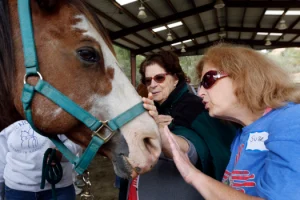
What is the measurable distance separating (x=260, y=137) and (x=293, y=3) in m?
10.1

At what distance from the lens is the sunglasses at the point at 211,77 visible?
1.25 metres

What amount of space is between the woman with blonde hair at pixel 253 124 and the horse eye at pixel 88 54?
0.32 meters

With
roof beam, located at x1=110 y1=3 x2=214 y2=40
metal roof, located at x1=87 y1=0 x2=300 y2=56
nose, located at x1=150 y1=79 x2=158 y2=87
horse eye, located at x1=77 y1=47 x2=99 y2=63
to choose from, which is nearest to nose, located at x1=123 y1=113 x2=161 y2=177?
horse eye, located at x1=77 y1=47 x2=99 y2=63

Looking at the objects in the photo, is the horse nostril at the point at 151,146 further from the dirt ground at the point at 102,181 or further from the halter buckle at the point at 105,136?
the dirt ground at the point at 102,181

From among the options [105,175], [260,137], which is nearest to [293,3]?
[105,175]

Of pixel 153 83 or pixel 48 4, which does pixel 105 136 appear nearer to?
pixel 48 4

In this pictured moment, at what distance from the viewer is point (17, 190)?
186cm

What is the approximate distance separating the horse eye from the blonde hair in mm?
608

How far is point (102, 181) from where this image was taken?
200 inches

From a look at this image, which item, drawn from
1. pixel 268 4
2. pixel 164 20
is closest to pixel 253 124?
pixel 164 20

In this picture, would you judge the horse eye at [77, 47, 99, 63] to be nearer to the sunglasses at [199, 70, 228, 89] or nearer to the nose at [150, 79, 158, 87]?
the sunglasses at [199, 70, 228, 89]

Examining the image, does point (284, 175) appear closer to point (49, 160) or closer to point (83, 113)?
point (83, 113)

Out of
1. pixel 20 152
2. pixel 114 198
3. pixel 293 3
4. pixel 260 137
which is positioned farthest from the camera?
pixel 293 3

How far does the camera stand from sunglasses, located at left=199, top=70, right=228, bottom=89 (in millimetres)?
1248
